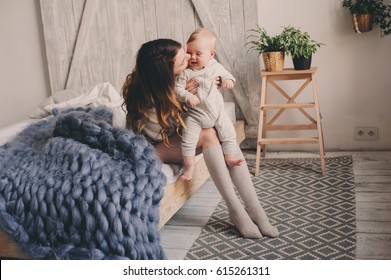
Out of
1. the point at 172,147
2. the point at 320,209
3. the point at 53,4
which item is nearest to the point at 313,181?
the point at 320,209

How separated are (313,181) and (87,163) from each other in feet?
5.41

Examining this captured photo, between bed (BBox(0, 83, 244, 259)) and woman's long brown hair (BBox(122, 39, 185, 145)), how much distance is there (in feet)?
0.59

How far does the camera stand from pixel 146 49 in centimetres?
226

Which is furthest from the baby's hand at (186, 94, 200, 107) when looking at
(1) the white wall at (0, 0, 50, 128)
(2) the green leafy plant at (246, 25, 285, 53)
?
(1) the white wall at (0, 0, 50, 128)

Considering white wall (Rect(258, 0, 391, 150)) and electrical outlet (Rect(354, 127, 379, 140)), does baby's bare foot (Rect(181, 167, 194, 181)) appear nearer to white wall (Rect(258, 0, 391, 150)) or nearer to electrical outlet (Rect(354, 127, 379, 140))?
white wall (Rect(258, 0, 391, 150))

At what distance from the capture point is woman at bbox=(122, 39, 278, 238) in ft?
7.43

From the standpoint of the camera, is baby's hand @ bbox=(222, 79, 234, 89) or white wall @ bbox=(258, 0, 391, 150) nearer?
baby's hand @ bbox=(222, 79, 234, 89)

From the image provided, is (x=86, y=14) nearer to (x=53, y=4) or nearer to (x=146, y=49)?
(x=53, y=4)

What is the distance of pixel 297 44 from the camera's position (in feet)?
10.9

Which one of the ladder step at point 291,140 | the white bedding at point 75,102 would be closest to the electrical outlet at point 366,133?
the ladder step at point 291,140

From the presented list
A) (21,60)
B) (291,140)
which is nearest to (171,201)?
(291,140)
